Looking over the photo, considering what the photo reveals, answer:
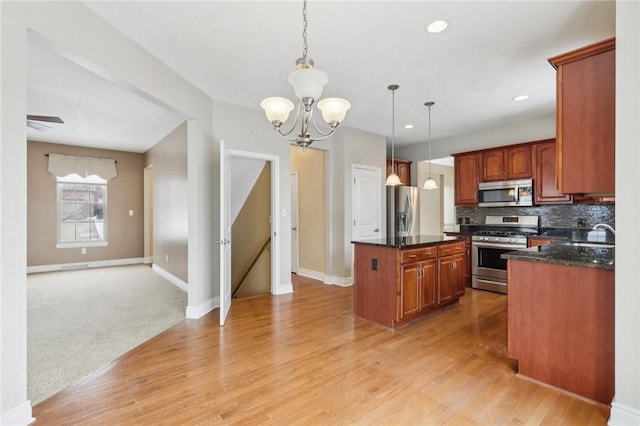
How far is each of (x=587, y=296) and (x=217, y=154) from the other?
3987mm

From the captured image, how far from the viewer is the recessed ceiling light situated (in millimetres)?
2346

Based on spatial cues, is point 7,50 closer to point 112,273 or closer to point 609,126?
point 609,126

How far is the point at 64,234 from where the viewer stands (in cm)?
655

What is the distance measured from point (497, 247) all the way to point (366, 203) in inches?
85.8

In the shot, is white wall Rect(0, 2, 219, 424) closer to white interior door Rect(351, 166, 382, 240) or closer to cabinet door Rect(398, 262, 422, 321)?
cabinet door Rect(398, 262, 422, 321)

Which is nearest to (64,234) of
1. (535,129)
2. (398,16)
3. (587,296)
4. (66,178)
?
Answer: (66,178)

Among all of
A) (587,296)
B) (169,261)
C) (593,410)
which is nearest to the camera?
(593,410)

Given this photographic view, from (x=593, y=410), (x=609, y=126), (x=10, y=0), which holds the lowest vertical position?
(x=593, y=410)

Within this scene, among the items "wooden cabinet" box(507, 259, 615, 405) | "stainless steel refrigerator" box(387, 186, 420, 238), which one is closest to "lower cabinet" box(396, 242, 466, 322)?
"wooden cabinet" box(507, 259, 615, 405)

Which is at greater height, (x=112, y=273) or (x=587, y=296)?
(x=587, y=296)

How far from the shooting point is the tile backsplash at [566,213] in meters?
4.36

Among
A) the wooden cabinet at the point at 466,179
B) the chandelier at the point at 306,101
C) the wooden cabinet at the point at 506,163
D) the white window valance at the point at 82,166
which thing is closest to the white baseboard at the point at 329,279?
the wooden cabinet at the point at 466,179

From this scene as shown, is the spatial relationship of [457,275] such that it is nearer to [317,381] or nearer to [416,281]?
[416,281]

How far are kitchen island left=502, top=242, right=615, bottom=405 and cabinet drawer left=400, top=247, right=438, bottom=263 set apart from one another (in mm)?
993
